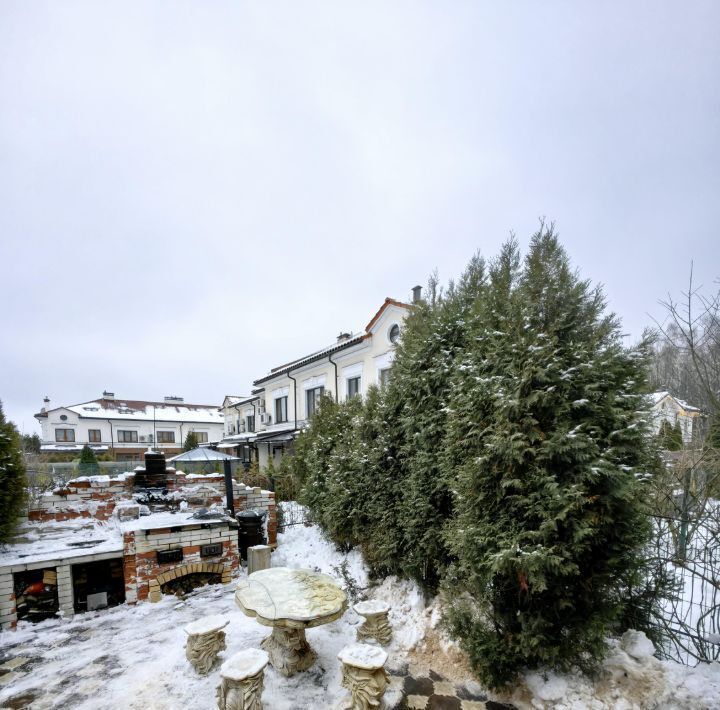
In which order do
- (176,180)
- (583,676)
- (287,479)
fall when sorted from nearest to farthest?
(583,676)
(176,180)
(287,479)

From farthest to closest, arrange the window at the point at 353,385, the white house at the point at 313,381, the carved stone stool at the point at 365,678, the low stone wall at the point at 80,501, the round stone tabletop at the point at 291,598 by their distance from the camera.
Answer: the window at the point at 353,385 → the white house at the point at 313,381 → the low stone wall at the point at 80,501 → the round stone tabletop at the point at 291,598 → the carved stone stool at the point at 365,678

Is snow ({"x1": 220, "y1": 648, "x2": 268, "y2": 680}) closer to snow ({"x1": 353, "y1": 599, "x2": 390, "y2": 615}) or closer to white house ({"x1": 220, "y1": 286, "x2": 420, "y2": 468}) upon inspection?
snow ({"x1": 353, "y1": 599, "x2": 390, "y2": 615})

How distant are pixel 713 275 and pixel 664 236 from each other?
11.7 feet

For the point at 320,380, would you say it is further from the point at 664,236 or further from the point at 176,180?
the point at 664,236

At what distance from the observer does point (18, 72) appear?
5.97 metres

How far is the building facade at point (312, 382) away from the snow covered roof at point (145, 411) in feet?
40.7

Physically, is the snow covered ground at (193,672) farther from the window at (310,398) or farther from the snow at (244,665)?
the window at (310,398)

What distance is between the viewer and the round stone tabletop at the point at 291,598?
3.31 m

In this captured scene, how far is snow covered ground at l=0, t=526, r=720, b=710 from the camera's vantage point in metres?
2.92

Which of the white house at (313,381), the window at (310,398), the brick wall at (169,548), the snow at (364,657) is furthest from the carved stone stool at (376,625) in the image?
the window at (310,398)

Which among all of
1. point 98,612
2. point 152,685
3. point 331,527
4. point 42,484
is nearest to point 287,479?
point 331,527

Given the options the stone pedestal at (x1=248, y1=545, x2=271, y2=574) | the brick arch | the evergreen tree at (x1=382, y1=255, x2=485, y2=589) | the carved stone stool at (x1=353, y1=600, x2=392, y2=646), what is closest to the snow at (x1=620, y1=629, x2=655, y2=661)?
the evergreen tree at (x1=382, y1=255, x2=485, y2=589)

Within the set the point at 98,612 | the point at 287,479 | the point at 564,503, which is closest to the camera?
the point at 564,503

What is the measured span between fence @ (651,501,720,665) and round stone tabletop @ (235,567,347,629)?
3.18m
